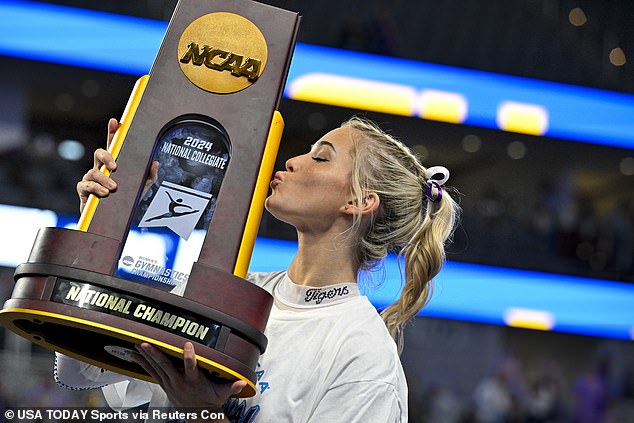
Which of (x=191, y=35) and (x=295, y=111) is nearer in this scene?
(x=191, y=35)

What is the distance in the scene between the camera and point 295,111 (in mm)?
6621

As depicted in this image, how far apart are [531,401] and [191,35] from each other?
19.5 ft

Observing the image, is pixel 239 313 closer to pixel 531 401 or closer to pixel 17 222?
pixel 17 222

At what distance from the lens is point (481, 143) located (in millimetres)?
7340

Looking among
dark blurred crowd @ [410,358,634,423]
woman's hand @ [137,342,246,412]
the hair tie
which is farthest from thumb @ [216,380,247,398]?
dark blurred crowd @ [410,358,634,423]

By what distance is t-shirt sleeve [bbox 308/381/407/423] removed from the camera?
1.40 metres

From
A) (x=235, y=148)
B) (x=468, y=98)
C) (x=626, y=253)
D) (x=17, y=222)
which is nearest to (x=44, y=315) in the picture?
(x=235, y=148)

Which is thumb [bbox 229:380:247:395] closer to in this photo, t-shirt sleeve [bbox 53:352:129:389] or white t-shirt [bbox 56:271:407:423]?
white t-shirt [bbox 56:271:407:423]

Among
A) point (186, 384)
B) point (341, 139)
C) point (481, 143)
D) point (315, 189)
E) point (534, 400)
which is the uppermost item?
point (481, 143)

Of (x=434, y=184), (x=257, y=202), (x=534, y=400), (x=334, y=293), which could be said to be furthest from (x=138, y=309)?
(x=534, y=400)

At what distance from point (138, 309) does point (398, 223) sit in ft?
2.32

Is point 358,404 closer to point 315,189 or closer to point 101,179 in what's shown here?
point 315,189

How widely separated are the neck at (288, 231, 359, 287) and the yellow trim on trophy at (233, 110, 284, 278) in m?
0.30

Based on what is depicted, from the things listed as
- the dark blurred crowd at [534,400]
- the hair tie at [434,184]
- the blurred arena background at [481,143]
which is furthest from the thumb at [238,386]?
the dark blurred crowd at [534,400]
